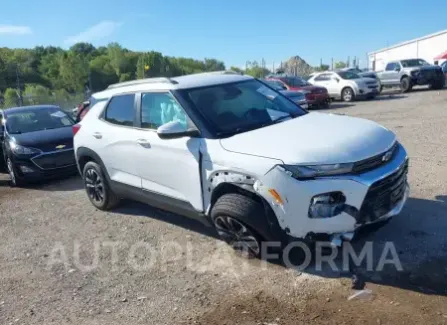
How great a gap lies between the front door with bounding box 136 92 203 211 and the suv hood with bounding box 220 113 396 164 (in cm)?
48

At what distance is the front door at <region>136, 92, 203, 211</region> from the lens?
4.42 metres

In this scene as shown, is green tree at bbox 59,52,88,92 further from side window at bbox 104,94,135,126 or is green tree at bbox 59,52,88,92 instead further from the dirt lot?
the dirt lot

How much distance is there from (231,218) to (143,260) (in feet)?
3.86

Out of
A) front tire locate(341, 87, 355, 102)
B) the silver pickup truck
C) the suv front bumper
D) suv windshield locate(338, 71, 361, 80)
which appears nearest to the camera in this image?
the suv front bumper

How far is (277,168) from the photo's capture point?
371cm

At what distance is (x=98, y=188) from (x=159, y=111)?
190 cm

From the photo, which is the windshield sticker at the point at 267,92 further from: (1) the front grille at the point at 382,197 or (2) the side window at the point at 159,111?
(1) the front grille at the point at 382,197

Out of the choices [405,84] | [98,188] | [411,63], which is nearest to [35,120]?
[98,188]

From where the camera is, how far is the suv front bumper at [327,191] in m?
3.65

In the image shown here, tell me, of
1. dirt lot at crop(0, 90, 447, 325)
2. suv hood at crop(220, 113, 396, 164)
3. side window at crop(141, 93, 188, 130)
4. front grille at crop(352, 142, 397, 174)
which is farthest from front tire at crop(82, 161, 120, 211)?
front grille at crop(352, 142, 397, 174)

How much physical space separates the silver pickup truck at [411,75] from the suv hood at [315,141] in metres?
21.4

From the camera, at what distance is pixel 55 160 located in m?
8.26

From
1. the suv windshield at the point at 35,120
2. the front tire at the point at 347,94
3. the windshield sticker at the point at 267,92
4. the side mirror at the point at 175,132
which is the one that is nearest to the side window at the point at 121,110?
the side mirror at the point at 175,132

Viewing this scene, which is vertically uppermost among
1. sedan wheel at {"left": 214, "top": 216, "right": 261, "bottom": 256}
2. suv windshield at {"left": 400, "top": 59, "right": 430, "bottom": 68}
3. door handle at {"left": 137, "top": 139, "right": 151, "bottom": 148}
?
suv windshield at {"left": 400, "top": 59, "right": 430, "bottom": 68}
